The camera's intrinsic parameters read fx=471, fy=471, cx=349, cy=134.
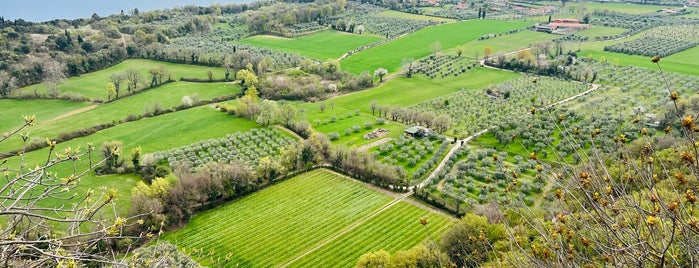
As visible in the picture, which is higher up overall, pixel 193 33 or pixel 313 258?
pixel 193 33

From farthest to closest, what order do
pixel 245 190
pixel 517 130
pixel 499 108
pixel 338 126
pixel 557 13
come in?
pixel 557 13, pixel 499 108, pixel 338 126, pixel 517 130, pixel 245 190

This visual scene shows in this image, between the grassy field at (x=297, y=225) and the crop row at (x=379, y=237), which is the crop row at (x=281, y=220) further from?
the crop row at (x=379, y=237)

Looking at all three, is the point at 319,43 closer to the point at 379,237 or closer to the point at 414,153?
the point at 414,153

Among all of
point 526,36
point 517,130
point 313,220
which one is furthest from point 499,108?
point 526,36

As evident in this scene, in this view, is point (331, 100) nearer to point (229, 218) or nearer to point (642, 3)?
point (229, 218)

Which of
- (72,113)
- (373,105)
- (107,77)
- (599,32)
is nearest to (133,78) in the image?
(107,77)

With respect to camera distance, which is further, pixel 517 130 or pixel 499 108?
pixel 499 108
